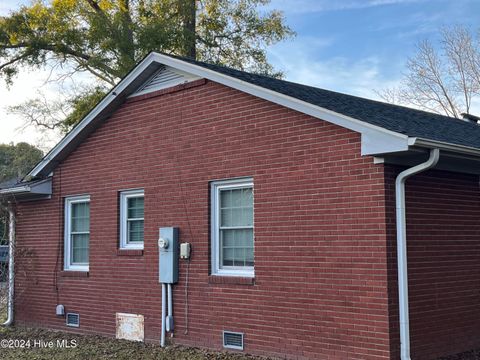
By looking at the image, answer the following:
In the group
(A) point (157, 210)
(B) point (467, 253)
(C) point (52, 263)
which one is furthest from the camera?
(C) point (52, 263)

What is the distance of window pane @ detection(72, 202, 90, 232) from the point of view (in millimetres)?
12695

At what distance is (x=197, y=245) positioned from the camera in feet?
33.8

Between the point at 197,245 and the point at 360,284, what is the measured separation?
3.15m

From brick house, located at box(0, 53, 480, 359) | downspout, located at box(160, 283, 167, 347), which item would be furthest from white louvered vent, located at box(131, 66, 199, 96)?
downspout, located at box(160, 283, 167, 347)

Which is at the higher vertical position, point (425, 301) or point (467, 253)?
point (467, 253)

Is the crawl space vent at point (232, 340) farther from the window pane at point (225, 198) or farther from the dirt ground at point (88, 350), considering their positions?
the window pane at point (225, 198)

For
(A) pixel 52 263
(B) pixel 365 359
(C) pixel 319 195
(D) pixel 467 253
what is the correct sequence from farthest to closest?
(A) pixel 52 263 < (D) pixel 467 253 < (C) pixel 319 195 < (B) pixel 365 359

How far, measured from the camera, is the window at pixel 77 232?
41.6ft

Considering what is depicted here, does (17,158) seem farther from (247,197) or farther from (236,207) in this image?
(247,197)

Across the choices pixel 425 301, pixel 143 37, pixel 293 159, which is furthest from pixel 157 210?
pixel 143 37

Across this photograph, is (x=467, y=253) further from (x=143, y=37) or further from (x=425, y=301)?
(x=143, y=37)

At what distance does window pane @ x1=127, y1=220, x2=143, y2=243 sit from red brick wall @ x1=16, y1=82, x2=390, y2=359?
254 mm

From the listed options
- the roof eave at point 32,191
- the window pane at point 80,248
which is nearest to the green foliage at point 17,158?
the roof eave at point 32,191

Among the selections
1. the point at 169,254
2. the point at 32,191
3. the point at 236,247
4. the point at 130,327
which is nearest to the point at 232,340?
the point at 236,247
